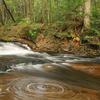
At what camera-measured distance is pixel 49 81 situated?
25.2ft

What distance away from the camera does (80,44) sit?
14844 millimetres

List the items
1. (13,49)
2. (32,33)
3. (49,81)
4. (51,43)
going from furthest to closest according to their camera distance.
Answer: (32,33)
(51,43)
(13,49)
(49,81)

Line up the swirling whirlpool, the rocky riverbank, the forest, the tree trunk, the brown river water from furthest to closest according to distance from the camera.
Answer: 1. the tree trunk
2. the rocky riverbank
3. the forest
4. the brown river water
5. the swirling whirlpool

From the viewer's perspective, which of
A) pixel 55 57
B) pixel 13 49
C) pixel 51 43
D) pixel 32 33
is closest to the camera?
pixel 55 57

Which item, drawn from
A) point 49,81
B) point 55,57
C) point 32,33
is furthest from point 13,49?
point 49,81

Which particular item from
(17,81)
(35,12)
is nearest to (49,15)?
(35,12)

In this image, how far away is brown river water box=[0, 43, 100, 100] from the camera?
6.27 meters

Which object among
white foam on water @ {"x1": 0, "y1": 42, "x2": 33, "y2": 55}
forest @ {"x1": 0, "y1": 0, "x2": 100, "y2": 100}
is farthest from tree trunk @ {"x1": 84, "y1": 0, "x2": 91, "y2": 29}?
white foam on water @ {"x1": 0, "y1": 42, "x2": 33, "y2": 55}

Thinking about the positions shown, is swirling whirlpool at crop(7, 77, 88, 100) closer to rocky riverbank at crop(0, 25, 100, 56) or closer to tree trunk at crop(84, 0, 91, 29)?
rocky riverbank at crop(0, 25, 100, 56)

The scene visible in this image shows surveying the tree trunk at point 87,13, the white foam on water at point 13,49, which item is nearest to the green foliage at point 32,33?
the white foam on water at point 13,49

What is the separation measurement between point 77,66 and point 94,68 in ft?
2.48

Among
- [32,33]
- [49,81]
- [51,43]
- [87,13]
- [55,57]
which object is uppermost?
[87,13]

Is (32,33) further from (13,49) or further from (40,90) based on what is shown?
(40,90)

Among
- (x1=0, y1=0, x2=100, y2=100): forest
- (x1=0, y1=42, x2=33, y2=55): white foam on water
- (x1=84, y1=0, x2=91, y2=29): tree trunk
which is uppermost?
(x1=84, y1=0, x2=91, y2=29): tree trunk
